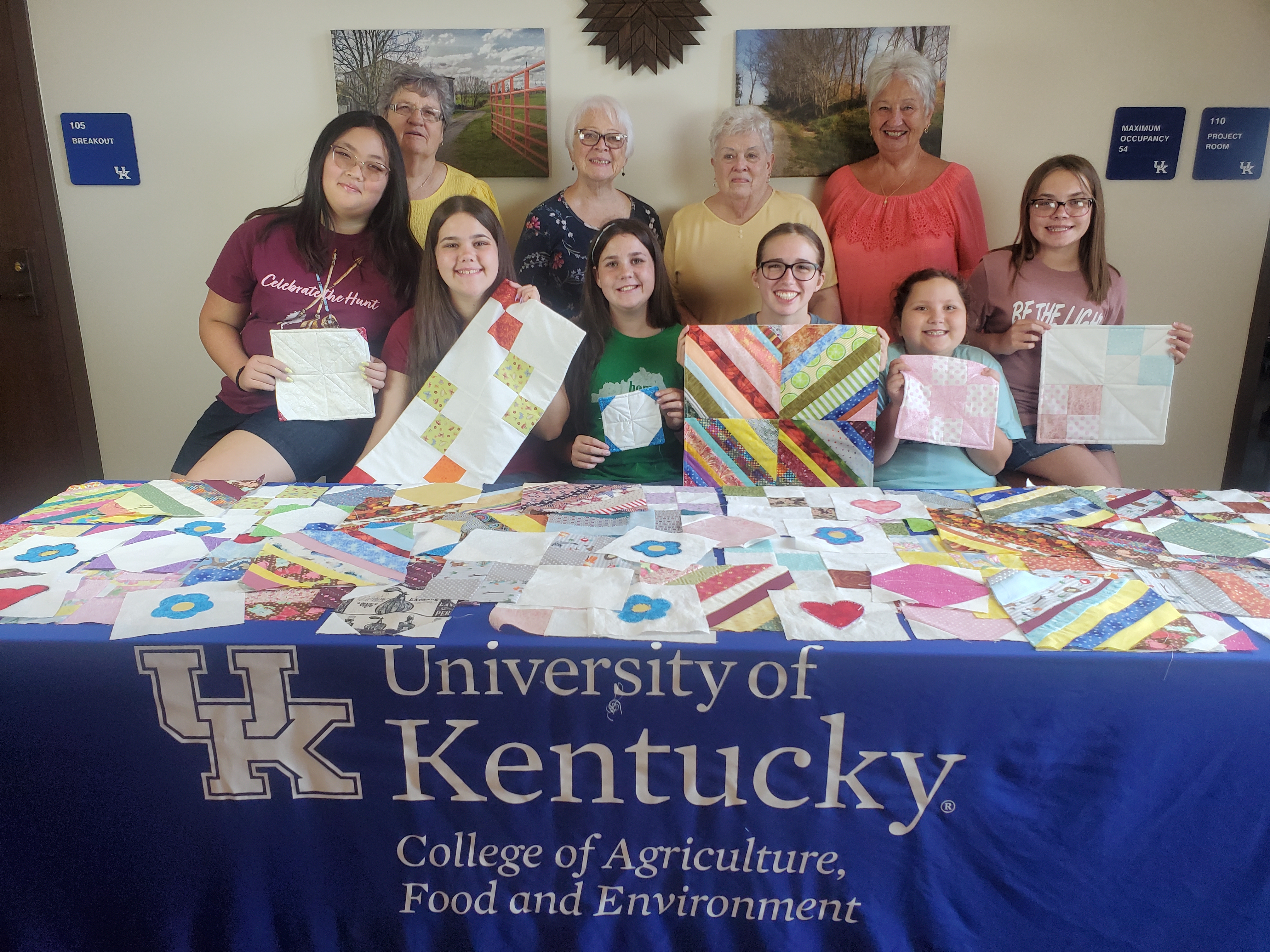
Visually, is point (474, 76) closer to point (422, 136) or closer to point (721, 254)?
point (422, 136)

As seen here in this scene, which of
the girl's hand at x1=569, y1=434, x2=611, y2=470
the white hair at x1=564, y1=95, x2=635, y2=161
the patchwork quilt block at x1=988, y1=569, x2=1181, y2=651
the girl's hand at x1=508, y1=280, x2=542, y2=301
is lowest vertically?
the girl's hand at x1=569, y1=434, x2=611, y2=470

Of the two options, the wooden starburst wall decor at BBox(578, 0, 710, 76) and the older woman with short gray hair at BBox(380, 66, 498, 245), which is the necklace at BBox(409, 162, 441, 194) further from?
the wooden starburst wall decor at BBox(578, 0, 710, 76)

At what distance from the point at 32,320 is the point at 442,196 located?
1563mm

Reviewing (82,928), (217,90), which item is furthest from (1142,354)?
(217,90)

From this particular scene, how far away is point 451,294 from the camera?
2.20 metres

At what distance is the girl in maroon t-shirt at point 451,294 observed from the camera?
7.05 feet

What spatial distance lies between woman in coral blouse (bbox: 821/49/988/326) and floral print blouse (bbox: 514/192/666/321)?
0.61 m

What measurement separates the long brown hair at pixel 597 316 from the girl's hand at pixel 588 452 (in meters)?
0.10

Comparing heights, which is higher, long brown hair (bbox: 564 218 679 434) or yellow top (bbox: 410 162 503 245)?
yellow top (bbox: 410 162 503 245)

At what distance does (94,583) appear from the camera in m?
1.17

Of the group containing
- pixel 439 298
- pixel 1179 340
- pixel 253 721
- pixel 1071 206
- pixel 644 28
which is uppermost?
pixel 644 28

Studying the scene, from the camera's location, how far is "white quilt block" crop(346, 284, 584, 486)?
2072mm

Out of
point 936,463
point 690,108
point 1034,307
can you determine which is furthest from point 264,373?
point 1034,307

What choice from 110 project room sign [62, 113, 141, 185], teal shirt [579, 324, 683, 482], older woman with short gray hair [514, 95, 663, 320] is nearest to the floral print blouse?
older woman with short gray hair [514, 95, 663, 320]
